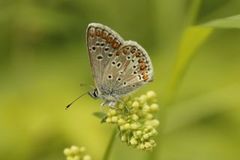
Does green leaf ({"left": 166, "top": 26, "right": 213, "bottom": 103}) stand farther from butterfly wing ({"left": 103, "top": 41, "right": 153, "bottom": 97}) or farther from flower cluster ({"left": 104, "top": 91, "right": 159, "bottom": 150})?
flower cluster ({"left": 104, "top": 91, "right": 159, "bottom": 150})

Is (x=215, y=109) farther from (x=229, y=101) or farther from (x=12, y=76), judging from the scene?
(x=12, y=76)

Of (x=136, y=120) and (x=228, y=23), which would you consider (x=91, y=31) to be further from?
(x=228, y=23)

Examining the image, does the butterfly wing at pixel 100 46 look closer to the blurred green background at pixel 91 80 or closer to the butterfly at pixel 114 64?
the butterfly at pixel 114 64

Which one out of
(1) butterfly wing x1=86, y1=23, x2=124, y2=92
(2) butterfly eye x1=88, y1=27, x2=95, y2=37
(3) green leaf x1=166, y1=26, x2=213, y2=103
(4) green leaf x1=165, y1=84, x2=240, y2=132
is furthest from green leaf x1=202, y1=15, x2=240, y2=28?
(4) green leaf x1=165, y1=84, x2=240, y2=132

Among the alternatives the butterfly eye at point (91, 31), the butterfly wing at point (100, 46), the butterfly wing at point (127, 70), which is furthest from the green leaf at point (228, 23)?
the butterfly eye at point (91, 31)

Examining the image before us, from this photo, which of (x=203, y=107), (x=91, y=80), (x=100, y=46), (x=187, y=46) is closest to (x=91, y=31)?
(x=100, y=46)
